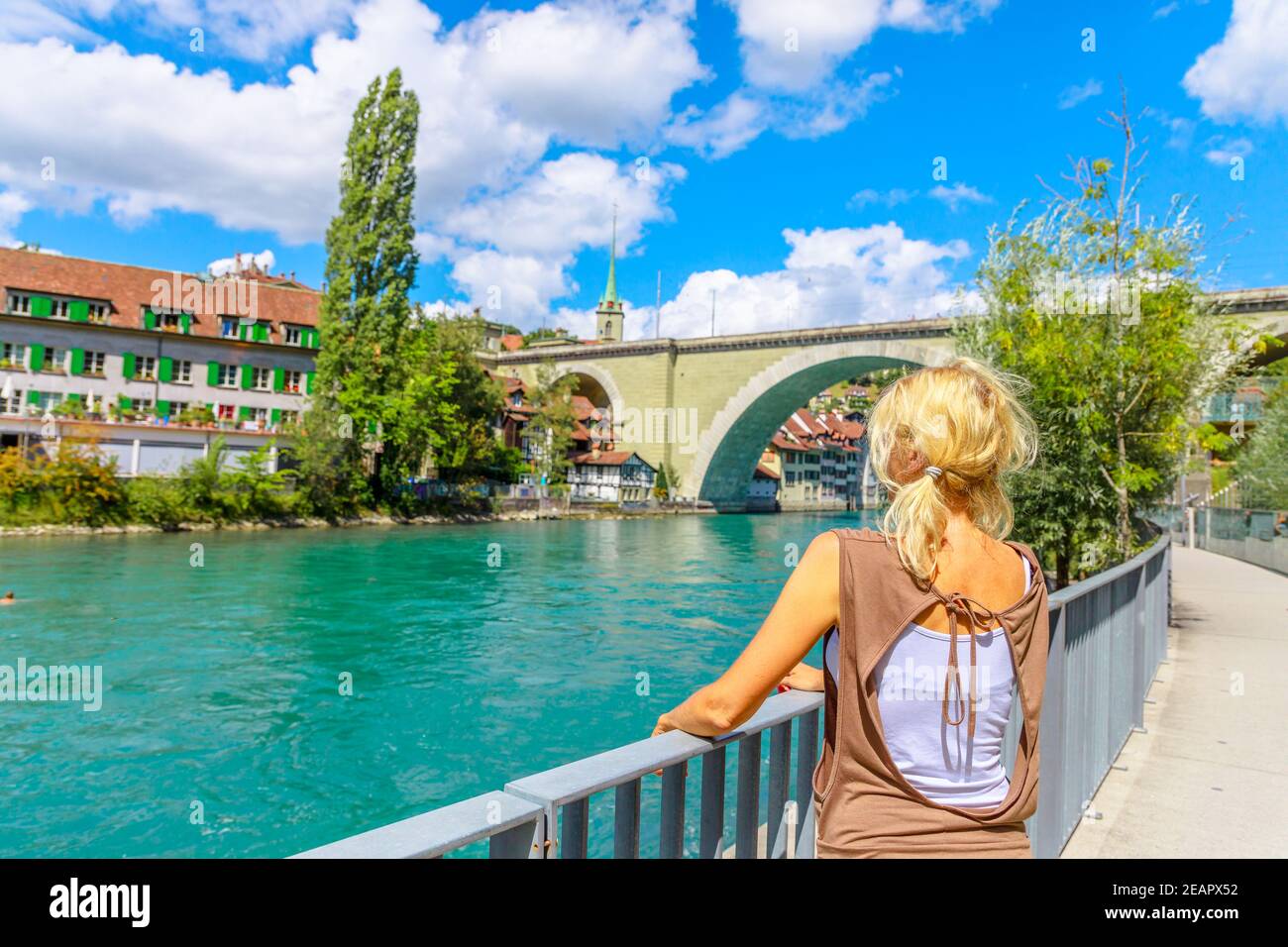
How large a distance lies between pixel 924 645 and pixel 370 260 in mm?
34607

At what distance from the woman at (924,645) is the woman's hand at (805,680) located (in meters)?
0.41

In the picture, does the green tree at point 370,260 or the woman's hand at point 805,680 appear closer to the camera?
the woman's hand at point 805,680

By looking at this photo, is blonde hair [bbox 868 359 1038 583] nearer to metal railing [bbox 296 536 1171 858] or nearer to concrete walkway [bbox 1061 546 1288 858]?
metal railing [bbox 296 536 1171 858]

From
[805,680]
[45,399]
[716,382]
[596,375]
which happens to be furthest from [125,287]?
[805,680]

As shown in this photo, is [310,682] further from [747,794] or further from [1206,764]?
[747,794]

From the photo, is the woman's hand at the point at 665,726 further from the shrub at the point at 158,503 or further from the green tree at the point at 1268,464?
the shrub at the point at 158,503

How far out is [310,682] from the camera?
11391 millimetres

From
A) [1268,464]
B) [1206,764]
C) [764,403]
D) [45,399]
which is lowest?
[1206,764]

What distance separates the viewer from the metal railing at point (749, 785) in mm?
1307

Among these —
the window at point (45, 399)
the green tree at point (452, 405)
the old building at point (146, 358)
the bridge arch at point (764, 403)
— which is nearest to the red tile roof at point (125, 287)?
the old building at point (146, 358)
